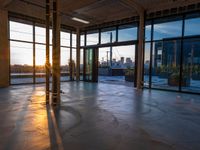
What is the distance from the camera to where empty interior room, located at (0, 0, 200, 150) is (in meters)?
2.92

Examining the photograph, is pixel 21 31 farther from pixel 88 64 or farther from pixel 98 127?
pixel 98 127

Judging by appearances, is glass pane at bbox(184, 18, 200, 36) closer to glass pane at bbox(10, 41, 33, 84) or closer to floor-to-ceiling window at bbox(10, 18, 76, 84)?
floor-to-ceiling window at bbox(10, 18, 76, 84)

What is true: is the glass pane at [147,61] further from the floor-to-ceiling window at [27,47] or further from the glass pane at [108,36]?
the floor-to-ceiling window at [27,47]

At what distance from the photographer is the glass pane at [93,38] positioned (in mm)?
11195

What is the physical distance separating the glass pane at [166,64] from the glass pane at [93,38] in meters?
4.17

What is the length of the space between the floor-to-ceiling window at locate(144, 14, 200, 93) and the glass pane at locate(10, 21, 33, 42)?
6.71 meters

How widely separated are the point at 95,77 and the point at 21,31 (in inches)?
214

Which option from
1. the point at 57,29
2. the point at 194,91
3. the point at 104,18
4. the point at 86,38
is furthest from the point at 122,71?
the point at 57,29

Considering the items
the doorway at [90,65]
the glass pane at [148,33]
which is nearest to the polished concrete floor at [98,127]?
the glass pane at [148,33]

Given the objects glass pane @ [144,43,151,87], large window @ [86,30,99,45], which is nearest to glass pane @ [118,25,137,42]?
glass pane @ [144,43,151,87]

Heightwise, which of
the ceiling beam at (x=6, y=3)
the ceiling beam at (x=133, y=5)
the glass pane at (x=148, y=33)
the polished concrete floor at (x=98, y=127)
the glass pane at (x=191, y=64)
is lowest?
the polished concrete floor at (x=98, y=127)

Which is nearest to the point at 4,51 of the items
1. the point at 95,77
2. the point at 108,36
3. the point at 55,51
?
the point at 55,51

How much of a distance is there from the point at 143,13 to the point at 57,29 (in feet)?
16.5

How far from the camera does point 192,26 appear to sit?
741 centimetres
